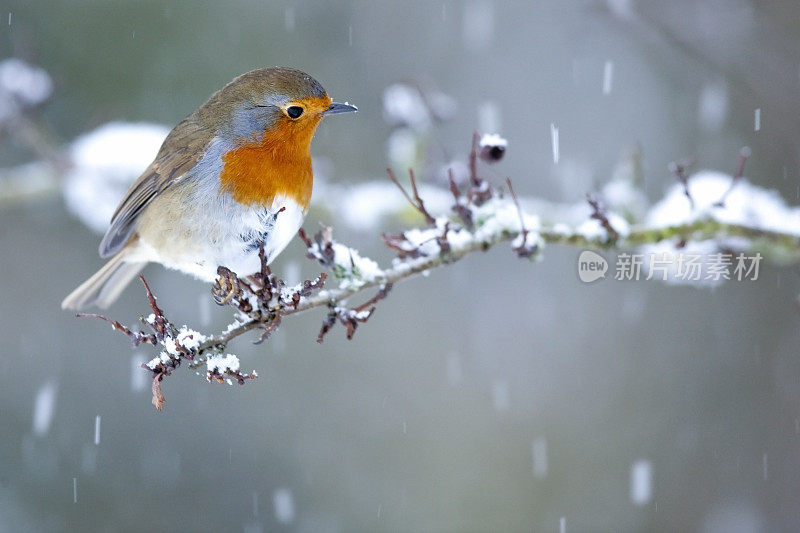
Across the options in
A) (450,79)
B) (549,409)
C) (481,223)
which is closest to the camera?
(481,223)

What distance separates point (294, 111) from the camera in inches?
123

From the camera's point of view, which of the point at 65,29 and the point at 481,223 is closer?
the point at 481,223

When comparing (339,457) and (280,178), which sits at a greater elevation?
(280,178)

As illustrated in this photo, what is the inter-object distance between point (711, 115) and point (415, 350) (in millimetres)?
A: 3218

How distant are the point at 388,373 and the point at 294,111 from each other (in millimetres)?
4388

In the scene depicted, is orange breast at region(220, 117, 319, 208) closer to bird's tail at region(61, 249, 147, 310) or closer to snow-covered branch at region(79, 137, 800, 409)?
snow-covered branch at region(79, 137, 800, 409)

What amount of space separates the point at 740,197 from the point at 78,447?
19.1 feet

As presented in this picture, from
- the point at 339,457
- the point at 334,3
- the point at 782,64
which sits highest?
the point at 334,3

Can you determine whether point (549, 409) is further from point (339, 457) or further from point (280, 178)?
point (280, 178)

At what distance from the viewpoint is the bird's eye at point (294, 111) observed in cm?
311

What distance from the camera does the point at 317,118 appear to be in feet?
10.3

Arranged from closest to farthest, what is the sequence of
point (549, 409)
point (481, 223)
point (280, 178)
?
1. point (481, 223)
2. point (280, 178)
3. point (549, 409)

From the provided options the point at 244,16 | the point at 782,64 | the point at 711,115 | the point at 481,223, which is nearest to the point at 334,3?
the point at 244,16

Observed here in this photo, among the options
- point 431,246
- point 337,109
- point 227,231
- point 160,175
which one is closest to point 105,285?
point 160,175
